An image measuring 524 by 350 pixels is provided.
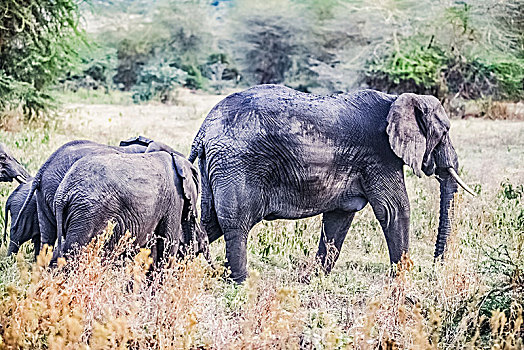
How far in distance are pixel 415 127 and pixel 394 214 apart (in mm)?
714

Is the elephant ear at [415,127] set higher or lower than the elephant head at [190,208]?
higher

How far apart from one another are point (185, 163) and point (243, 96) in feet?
2.32

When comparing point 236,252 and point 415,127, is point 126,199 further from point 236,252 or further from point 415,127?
point 415,127

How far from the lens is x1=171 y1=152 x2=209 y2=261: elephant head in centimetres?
512

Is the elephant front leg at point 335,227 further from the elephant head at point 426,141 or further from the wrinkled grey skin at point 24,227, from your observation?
the wrinkled grey skin at point 24,227

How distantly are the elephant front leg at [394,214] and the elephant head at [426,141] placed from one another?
253 mm

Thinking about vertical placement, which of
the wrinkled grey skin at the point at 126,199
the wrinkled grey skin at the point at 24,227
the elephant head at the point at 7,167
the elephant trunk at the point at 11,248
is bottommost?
the elephant trunk at the point at 11,248

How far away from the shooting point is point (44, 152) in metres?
10.5

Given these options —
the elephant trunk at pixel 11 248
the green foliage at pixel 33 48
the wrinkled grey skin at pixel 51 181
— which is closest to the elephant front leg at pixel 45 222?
the wrinkled grey skin at pixel 51 181

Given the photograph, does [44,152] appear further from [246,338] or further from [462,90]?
[462,90]

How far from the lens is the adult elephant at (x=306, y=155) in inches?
207

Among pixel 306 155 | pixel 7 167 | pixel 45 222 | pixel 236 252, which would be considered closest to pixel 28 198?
pixel 45 222

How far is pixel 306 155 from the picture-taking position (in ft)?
17.4

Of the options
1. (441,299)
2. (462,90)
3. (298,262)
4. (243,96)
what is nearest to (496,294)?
(441,299)
